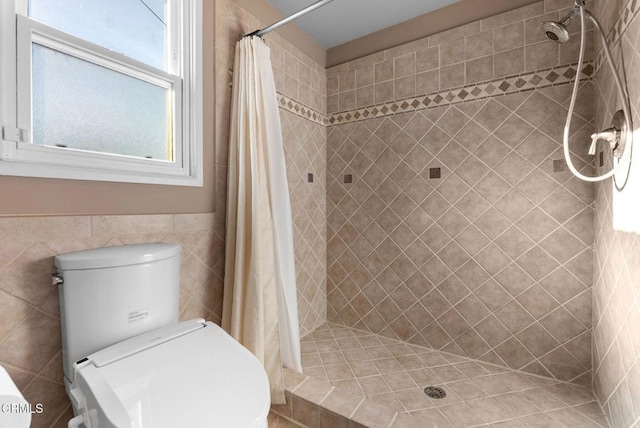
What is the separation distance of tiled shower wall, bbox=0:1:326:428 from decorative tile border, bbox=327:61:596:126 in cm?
40

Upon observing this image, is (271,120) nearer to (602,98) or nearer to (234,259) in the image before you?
(234,259)

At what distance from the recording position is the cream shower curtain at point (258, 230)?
1452 millimetres

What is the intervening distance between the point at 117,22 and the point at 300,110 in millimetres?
1140

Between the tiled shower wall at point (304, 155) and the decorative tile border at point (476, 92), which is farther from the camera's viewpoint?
the tiled shower wall at point (304, 155)

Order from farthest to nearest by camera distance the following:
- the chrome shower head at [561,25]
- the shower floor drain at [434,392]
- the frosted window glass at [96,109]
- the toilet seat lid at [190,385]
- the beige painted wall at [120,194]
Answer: the shower floor drain at [434,392] → the chrome shower head at [561,25] → the frosted window glass at [96,109] → the beige painted wall at [120,194] → the toilet seat lid at [190,385]

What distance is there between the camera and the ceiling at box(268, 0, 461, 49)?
1.89 metres

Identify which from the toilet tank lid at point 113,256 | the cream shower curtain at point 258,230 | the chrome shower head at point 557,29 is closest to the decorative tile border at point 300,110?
the cream shower curtain at point 258,230

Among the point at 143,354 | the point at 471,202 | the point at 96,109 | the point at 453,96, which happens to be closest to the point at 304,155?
the point at 453,96

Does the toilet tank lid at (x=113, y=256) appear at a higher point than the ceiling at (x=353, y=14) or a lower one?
lower

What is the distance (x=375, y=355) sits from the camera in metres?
1.94

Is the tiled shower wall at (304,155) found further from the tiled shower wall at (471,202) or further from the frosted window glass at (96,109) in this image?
the frosted window glass at (96,109)

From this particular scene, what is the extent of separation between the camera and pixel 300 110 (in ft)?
7.08

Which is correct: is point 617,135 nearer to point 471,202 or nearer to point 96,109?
point 471,202

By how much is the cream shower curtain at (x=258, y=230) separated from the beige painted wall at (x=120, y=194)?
0.12m
